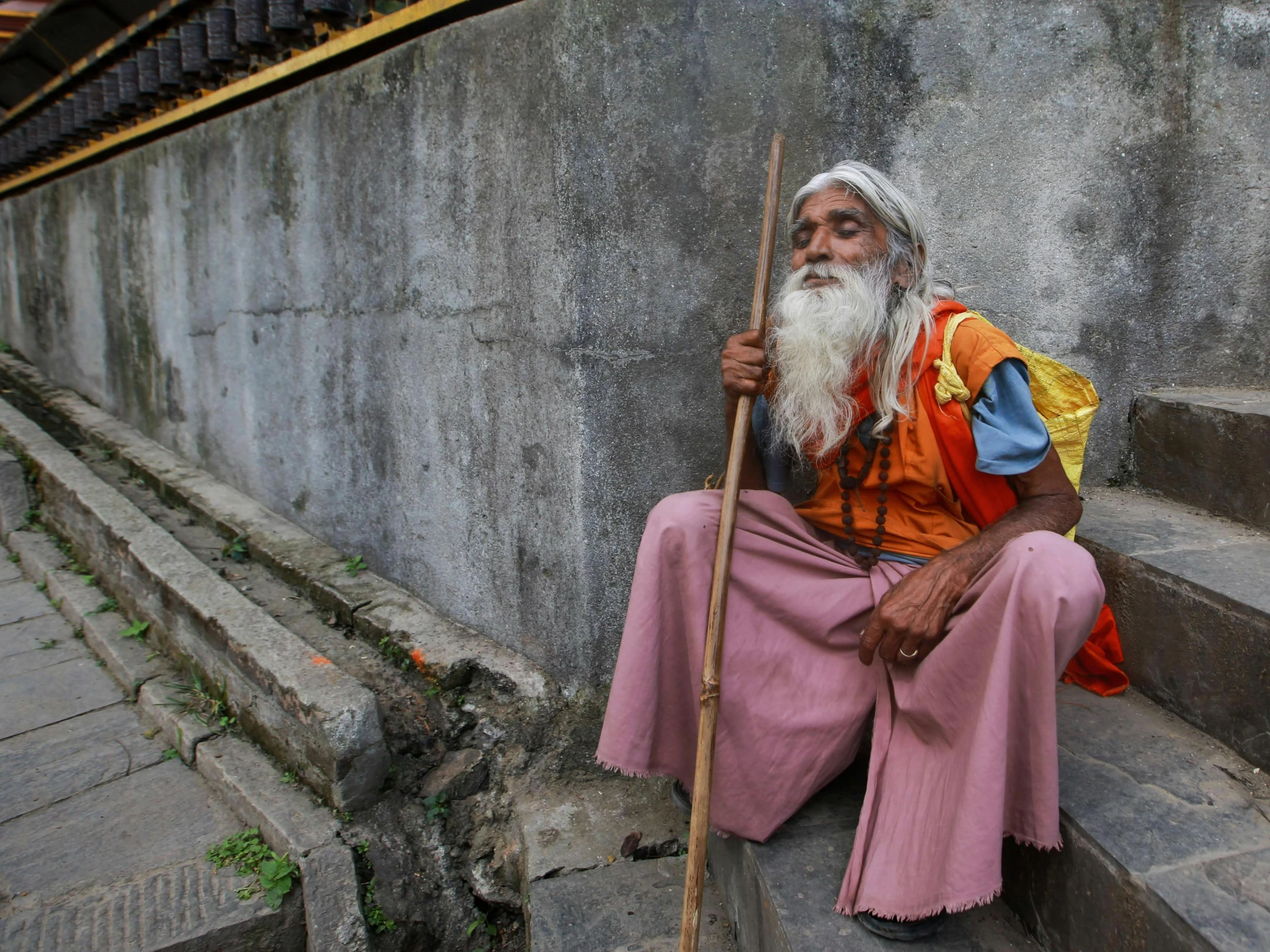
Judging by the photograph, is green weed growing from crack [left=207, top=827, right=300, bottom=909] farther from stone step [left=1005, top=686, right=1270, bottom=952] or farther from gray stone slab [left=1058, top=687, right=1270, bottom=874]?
gray stone slab [left=1058, top=687, right=1270, bottom=874]

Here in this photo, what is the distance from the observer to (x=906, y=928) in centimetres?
179

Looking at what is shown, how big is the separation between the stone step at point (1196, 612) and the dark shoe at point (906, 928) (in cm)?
78

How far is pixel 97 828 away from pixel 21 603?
2.21 metres

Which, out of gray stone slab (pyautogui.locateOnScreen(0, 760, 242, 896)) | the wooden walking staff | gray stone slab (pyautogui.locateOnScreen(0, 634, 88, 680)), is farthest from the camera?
gray stone slab (pyautogui.locateOnScreen(0, 634, 88, 680))

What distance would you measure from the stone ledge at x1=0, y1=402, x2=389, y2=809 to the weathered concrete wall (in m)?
0.58

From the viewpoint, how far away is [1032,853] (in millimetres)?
1847

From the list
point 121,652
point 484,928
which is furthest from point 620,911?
point 121,652

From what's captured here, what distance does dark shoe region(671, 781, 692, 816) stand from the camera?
7.88 ft

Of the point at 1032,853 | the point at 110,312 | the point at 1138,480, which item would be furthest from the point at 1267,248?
the point at 110,312

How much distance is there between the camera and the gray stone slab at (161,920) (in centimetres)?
229

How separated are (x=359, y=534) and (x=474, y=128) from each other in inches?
69.0

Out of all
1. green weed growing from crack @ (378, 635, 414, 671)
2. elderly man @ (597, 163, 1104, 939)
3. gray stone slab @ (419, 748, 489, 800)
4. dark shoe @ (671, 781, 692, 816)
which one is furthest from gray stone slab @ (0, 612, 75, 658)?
elderly man @ (597, 163, 1104, 939)

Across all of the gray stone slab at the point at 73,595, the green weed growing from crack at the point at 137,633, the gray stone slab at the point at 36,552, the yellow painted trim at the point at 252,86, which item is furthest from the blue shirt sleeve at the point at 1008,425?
the gray stone slab at the point at 36,552

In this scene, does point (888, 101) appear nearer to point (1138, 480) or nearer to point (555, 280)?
point (555, 280)
